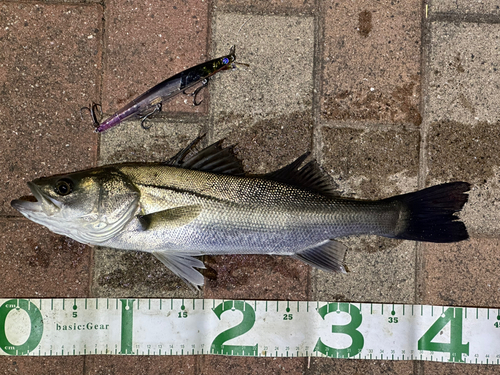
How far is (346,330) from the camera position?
2.89 m

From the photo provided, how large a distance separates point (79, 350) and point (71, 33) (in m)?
2.52

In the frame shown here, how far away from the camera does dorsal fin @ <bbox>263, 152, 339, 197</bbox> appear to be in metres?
2.62

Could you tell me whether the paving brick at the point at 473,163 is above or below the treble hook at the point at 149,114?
below

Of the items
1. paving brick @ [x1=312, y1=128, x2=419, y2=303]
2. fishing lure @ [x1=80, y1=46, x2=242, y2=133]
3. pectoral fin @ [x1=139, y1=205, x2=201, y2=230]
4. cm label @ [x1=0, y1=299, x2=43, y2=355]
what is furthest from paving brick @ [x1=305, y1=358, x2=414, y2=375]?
fishing lure @ [x1=80, y1=46, x2=242, y2=133]

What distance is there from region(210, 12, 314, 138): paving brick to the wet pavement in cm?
1

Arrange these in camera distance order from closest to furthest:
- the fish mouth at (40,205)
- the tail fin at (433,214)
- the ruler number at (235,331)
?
the fish mouth at (40,205) → the tail fin at (433,214) → the ruler number at (235,331)

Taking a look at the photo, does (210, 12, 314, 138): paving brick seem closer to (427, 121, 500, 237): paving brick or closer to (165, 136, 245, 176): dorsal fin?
(165, 136, 245, 176): dorsal fin

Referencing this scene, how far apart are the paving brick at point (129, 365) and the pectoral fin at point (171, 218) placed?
1211 millimetres

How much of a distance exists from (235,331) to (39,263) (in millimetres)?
1667

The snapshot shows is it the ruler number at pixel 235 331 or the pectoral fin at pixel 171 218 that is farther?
the ruler number at pixel 235 331

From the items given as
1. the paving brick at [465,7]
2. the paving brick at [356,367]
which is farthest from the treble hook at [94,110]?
the paving brick at [465,7]

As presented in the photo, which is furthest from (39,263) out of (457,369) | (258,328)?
(457,369)

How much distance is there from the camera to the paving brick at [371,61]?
2.92m

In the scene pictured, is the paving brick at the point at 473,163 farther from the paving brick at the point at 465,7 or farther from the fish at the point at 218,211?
the paving brick at the point at 465,7
